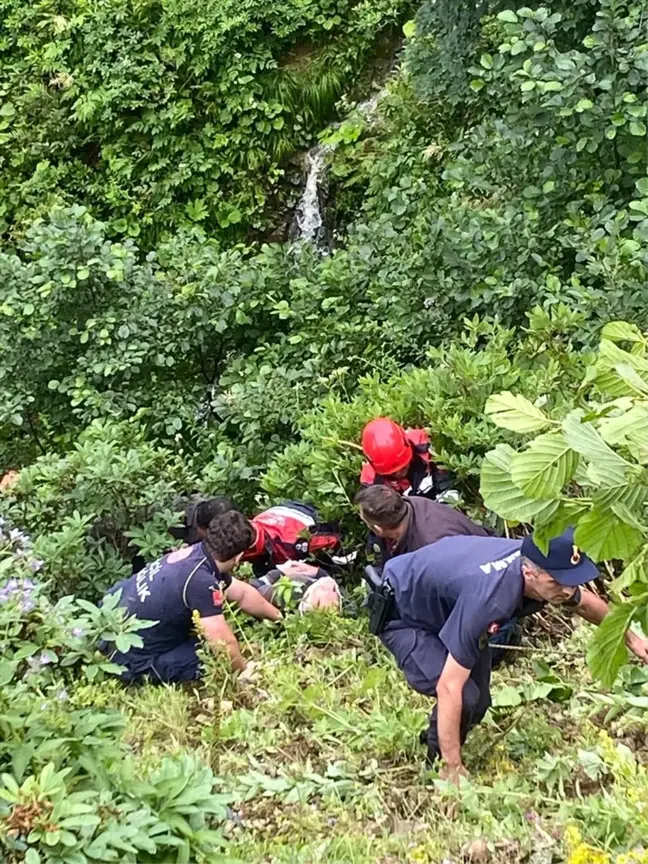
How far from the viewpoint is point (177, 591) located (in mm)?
3906

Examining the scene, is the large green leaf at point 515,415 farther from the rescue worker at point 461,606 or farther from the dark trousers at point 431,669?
the dark trousers at point 431,669

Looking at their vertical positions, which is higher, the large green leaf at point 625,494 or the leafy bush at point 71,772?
the large green leaf at point 625,494

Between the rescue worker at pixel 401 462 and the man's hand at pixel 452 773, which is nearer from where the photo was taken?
the man's hand at pixel 452 773

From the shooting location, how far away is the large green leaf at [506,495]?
1.30 m

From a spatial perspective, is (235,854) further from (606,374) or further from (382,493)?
(606,374)

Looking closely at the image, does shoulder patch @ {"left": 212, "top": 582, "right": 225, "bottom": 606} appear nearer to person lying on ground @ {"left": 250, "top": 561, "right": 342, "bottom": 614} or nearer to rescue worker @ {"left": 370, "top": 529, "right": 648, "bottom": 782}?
person lying on ground @ {"left": 250, "top": 561, "right": 342, "bottom": 614}

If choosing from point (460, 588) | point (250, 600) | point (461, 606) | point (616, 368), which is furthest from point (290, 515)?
point (616, 368)

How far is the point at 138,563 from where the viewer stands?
5391 millimetres

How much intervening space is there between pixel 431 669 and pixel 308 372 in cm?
330

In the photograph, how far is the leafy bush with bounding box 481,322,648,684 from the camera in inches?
46.9

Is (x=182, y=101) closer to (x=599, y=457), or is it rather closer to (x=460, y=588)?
(x=460, y=588)

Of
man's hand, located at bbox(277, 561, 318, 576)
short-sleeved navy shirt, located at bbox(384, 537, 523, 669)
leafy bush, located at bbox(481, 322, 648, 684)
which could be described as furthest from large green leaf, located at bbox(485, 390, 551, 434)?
man's hand, located at bbox(277, 561, 318, 576)

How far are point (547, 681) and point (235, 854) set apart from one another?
132 centimetres

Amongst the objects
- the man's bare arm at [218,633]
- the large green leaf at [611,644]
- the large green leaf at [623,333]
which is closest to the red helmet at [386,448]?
the man's bare arm at [218,633]
